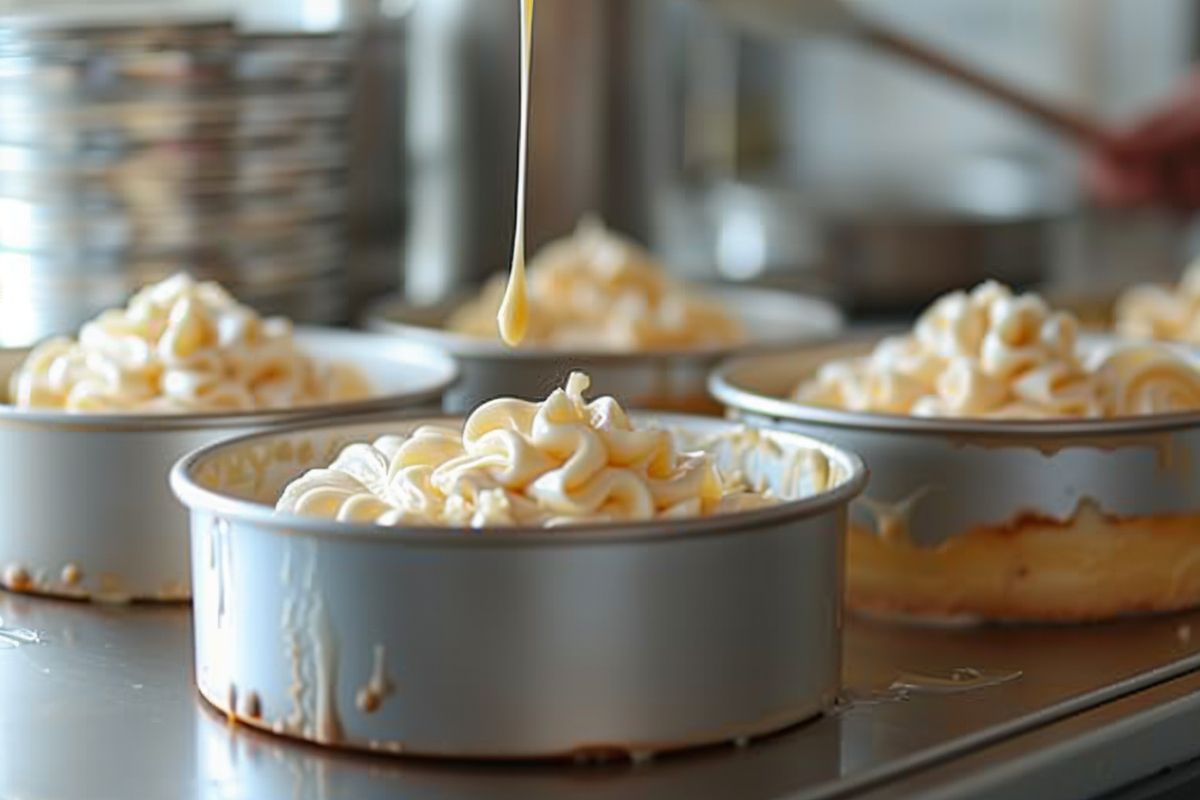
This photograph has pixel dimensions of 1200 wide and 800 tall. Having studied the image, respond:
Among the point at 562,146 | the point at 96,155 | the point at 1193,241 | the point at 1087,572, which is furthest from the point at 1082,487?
the point at 1193,241

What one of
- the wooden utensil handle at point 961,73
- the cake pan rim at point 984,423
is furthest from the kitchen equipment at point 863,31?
the cake pan rim at point 984,423

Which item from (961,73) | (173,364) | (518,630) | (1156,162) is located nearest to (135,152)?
(173,364)

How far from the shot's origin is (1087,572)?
1494 mm

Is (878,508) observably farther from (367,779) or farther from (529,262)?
(529,262)

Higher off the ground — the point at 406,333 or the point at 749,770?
the point at 406,333

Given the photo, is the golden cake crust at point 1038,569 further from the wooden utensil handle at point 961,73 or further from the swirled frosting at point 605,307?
the wooden utensil handle at point 961,73

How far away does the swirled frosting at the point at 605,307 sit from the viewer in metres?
2.09

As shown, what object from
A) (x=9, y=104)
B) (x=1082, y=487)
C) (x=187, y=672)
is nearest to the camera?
(x=187, y=672)

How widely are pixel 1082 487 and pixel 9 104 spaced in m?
1.08

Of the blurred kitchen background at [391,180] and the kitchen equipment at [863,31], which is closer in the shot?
the blurred kitchen background at [391,180]

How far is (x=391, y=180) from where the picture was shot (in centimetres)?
239

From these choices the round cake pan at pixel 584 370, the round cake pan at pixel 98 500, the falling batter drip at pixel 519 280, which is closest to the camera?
the falling batter drip at pixel 519 280

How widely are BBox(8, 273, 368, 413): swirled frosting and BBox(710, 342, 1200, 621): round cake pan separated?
416mm

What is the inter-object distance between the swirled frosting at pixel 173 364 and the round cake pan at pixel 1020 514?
416 millimetres
